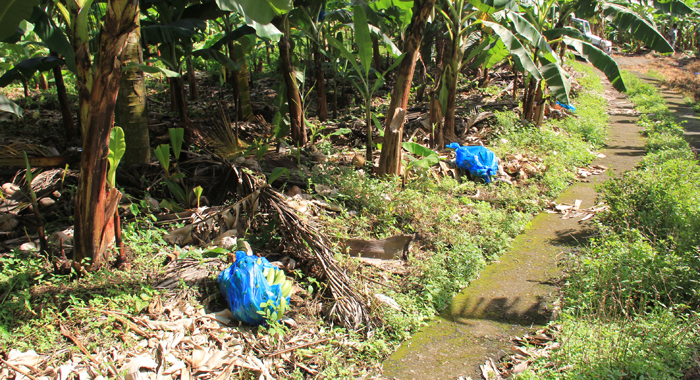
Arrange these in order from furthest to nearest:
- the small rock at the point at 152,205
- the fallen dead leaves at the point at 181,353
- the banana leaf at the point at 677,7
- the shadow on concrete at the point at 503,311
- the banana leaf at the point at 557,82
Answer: the banana leaf at the point at 677,7 < the banana leaf at the point at 557,82 < the small rock at the point at 152,205 < the shadow on concrete at the point at 503,311 < the fallen dead leaves at the point at 181,353

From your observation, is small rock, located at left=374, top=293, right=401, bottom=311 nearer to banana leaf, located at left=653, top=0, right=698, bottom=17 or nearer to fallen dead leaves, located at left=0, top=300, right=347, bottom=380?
fallen dead leaves, located at left=0, top=300, right=347, bottom=380

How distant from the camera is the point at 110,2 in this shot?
2773 mm

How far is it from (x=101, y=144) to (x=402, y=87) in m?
3.69

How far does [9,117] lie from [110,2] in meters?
6.11

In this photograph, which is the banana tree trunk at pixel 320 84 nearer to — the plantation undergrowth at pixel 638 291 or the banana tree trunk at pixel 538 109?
the banana tree trunk at pixel 538 109

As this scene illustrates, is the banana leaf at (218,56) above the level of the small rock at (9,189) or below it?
above

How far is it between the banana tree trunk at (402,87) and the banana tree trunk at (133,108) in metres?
2.92

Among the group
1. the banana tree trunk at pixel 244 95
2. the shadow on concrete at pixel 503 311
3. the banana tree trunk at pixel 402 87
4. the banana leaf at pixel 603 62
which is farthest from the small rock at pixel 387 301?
the banana leaf at pixel 603 62

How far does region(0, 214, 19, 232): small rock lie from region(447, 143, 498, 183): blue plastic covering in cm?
533

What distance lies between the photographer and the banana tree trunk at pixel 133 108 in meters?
4.30

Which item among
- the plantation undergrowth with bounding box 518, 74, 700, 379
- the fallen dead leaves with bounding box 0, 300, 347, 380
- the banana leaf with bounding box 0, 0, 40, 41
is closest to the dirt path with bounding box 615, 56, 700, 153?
the plantation undergrowth with bounding box 518, 74, 700, 379

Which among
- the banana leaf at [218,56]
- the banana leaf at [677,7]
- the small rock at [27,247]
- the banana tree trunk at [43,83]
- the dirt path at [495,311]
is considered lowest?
the dirt path at [495,311]

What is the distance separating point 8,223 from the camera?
3.74 meters

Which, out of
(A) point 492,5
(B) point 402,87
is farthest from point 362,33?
(A) point 492,5
